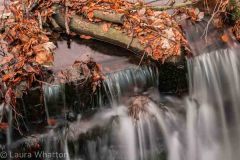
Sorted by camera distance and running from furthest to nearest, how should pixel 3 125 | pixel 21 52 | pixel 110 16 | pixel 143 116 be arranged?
1. pixel 110 16
2. pixel 143 116
3. pixel 21 52
4. pixel 3 125

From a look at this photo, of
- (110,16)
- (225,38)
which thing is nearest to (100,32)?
(110,16)

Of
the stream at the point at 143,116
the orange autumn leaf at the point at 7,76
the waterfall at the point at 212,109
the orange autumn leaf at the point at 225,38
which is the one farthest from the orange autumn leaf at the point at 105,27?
Answer: the orange autumn leaf at the point at 225,38

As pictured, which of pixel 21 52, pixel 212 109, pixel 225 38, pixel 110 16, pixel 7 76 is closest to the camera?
pixel 7 76

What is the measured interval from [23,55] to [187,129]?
2218mm

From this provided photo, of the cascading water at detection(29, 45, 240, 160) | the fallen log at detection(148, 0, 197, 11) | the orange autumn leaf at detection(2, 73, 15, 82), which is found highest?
the fallen log at detection(148, 0, 197, 11)

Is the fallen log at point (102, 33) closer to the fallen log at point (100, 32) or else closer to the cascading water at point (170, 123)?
the fallen log at point (100, 32)

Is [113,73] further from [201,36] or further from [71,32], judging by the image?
[201,36]

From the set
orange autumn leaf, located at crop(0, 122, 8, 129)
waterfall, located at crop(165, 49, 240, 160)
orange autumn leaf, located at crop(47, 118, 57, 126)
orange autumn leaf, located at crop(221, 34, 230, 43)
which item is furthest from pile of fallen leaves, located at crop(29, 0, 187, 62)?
orange autumn leaf, located at crop(0, 122, 8, 129)

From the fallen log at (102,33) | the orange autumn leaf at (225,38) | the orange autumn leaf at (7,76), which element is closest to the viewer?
the orange autumn leaf at (7,76)

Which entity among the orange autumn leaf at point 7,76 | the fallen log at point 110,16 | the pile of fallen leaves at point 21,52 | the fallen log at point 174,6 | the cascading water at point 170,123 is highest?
the fallen log at point 174,6

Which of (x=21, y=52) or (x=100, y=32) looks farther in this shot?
(x=100, y=32)

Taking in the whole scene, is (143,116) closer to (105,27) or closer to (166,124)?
(166,124)

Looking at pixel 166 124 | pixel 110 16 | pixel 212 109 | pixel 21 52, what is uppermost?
pixel 110 16

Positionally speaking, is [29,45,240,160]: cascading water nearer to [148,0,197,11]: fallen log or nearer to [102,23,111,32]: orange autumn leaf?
[102,23,111,32]: orange autumn leaf
